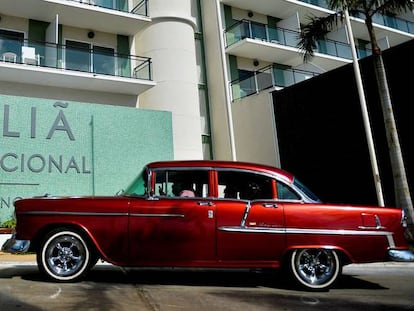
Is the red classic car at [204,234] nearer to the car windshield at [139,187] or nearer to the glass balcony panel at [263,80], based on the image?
the car windshield at [139,187]

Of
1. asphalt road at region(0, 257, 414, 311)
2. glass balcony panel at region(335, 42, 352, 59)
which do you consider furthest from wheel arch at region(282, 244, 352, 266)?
glass balcony panel at region(335, 42, 352, 59)

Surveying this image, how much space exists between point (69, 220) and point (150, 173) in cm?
136

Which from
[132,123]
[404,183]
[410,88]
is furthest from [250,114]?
[404,183]

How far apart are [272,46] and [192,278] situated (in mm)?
16871

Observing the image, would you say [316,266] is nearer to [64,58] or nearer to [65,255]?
[65,255]

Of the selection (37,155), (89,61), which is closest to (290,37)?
(89,61)

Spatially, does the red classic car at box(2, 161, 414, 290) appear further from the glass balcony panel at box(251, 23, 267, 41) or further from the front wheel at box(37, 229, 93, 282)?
the glass balcony panel at box(251, 23, 267, 41)

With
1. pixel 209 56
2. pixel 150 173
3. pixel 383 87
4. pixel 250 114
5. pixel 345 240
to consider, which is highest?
pixel 209 56

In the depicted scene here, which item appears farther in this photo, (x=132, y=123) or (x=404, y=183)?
(x=132, y=123)

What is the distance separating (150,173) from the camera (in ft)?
20.5

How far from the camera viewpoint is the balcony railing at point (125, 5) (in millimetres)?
18456

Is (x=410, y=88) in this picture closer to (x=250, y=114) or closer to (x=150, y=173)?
(x=250, y=114)

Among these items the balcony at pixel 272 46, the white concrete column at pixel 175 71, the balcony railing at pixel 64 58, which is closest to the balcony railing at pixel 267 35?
the balcony at pixel 272 46

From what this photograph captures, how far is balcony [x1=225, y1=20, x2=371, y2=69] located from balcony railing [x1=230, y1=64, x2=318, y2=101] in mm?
1830
